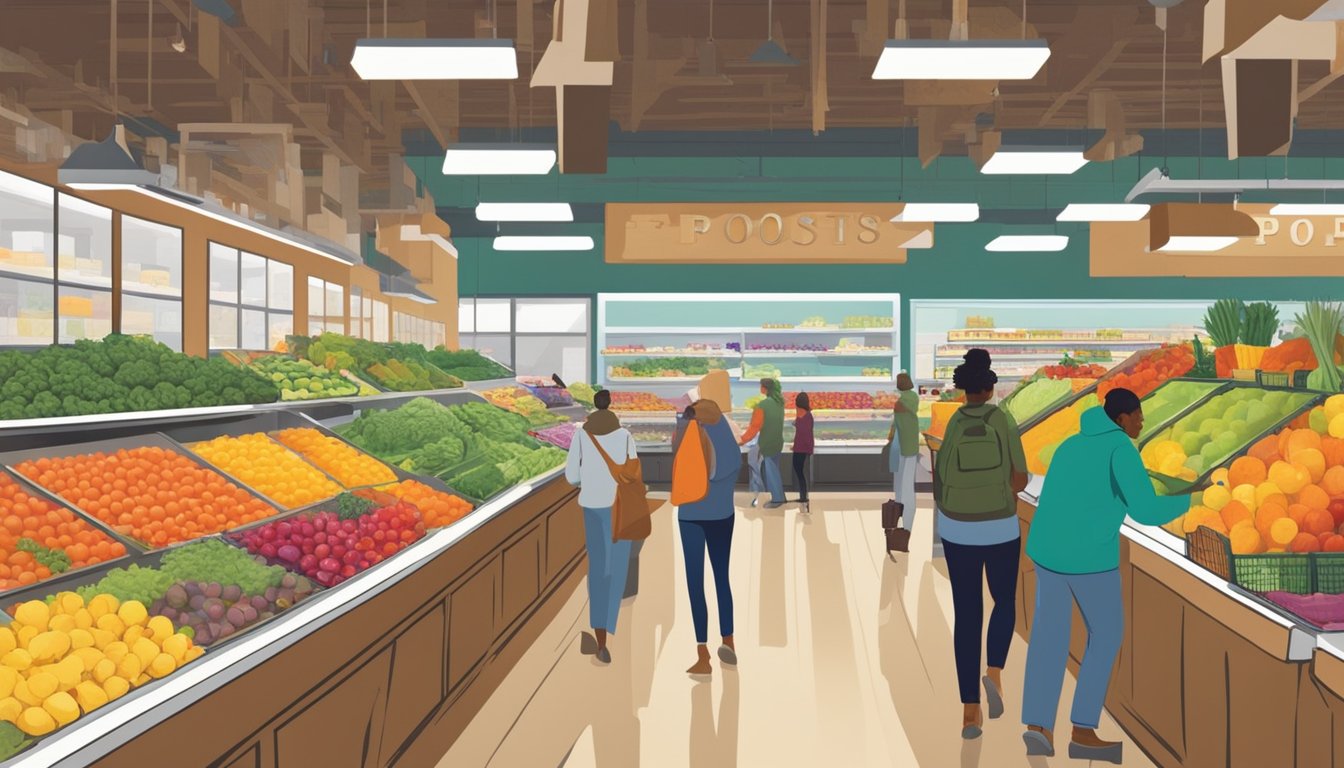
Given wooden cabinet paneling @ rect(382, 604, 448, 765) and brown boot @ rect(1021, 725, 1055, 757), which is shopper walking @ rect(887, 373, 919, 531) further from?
wooden cabinet paneling @ rect(382, 604, 448, 765)

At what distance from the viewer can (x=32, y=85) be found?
30.3 ft

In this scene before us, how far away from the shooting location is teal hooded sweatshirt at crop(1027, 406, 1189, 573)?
135 inches

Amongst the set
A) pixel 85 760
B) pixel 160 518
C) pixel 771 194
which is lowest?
pixel 85 760

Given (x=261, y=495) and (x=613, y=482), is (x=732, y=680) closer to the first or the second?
(x=613, y=482)

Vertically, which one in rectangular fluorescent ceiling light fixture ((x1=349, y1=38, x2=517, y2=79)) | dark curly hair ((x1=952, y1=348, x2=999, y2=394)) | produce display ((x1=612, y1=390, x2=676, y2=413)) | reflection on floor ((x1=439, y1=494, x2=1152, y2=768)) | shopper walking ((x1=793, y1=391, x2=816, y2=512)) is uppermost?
rectangular fluorescent ceiling light fixture ((x1=349, y1=38, x2=517, y2=79))

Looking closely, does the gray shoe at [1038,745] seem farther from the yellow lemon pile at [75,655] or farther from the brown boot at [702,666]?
the yellow lemon pile at [75,655]

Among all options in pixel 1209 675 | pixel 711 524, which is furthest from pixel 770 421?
pixel 1209 675

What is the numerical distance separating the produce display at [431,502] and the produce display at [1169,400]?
354 cm

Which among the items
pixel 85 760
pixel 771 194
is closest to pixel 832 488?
pixel 771 194

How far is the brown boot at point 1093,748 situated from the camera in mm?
3664

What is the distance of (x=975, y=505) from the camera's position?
3.90 metres

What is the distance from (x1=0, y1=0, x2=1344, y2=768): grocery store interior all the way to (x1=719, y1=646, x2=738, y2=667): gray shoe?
0.07 feet

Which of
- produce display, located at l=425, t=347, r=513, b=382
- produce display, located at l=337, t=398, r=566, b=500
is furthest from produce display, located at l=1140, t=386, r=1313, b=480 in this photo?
produce display, located at l=425, t=347, r=513, b=382

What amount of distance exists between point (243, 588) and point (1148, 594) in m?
3.39
